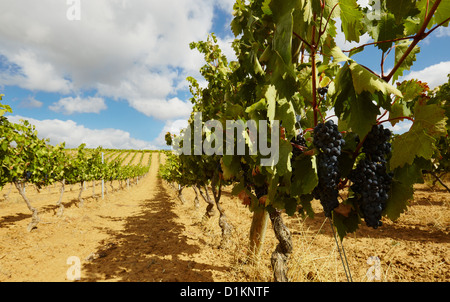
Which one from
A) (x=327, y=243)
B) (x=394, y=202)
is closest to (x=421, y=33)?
(x=394, y=202)

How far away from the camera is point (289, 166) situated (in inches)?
54.2

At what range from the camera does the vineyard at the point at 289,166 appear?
1.23 m

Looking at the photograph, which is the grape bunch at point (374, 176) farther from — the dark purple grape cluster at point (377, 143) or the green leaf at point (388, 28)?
the green leaf at point (388, 28)

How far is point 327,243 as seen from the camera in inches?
281

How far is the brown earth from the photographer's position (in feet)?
15.3

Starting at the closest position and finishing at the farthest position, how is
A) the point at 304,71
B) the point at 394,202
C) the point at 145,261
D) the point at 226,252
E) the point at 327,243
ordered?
the point at 394,202 → the point at 304,71 → the point at 145,261 → the point at 226,252 → the point at 327,243

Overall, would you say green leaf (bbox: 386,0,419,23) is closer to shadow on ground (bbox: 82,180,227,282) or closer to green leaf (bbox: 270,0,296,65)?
green leaf (bbox: 270,0,296,65)

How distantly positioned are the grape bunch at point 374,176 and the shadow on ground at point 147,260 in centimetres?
415

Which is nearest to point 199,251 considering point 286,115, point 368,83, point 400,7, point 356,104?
point 286,115

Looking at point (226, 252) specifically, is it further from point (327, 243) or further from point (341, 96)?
point (341, 96)

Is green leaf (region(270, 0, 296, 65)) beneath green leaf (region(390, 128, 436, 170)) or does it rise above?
above

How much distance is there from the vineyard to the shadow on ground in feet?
0.17

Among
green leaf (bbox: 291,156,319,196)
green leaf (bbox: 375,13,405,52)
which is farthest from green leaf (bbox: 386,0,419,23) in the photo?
green leaf (bbox: 291,156,319,196)
